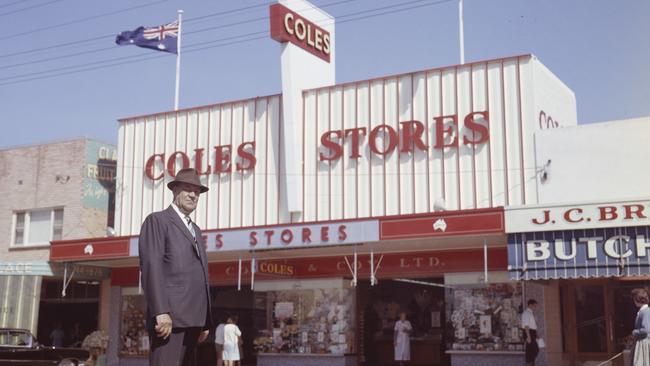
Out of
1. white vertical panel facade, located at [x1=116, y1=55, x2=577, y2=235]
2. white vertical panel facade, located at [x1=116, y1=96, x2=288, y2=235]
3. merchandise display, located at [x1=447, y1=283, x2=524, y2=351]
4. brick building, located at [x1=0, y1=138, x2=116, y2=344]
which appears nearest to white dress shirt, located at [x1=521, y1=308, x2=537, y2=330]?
merchandise display, located at [x1=447, y1=283, x2=524, y2=351]

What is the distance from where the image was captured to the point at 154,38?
2634 cm

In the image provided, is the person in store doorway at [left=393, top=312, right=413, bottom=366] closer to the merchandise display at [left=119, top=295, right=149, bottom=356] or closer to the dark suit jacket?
the merchandise display at [left=119, top=295, right=149, bottom=356]

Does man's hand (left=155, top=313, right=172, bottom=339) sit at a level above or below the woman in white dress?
above

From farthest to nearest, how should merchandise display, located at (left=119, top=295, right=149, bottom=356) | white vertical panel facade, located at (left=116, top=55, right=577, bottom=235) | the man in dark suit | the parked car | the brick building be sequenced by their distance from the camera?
the brick building < merchandise display, located at (left=119, top=295, right=149, bottom=356) < white vertical panel facade, located at (left=116, top=55, right=577, bottom=235) < the parked car < the man in dark suit

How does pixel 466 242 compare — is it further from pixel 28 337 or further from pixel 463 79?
pixel 28 337

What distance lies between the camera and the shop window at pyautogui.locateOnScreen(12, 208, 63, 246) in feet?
87.9

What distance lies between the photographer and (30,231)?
27406 mm

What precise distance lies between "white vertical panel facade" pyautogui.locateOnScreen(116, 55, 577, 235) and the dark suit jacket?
1380 cm

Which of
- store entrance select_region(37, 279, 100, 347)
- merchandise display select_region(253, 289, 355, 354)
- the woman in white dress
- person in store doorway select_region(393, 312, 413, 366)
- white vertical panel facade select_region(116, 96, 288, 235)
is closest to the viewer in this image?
the woman in white dress

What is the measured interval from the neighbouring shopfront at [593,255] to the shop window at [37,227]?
16.1 m

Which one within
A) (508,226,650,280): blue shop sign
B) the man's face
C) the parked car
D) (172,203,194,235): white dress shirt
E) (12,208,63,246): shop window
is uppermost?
(12,208,63,246): shop window

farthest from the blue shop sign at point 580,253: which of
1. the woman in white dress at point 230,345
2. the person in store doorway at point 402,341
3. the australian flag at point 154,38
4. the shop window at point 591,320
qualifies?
the australian flag at point 154,38

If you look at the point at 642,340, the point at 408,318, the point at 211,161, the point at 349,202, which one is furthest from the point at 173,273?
the point at 408,318

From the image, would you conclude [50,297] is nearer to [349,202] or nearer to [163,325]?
[349,202]
